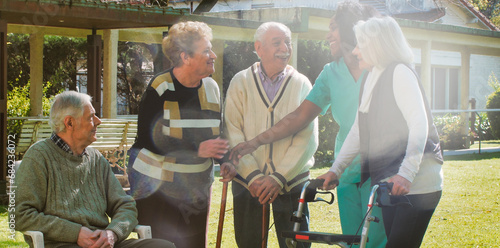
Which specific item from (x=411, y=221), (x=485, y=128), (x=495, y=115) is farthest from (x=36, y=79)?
(x=485, y=128)

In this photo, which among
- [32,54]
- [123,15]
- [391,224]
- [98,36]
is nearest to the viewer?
[391,224]

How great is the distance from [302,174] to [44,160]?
1.52 m

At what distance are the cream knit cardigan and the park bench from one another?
6.10m

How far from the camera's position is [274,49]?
158 inches

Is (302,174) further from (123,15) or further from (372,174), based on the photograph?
(123,15)

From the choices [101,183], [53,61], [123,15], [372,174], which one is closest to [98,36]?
[123,15]

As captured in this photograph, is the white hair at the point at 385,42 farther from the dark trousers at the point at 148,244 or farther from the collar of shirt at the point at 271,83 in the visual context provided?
the dark trousers at the point at 148,244

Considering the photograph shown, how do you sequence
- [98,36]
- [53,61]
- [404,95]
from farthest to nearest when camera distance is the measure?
1. [53,61]
2. [98,36]
3. [404,95]

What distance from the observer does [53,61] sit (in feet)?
56.6

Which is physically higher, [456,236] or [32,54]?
[32,54]

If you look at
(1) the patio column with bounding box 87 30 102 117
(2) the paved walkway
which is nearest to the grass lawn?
(1) the patio column with bounding box 87 30 102 117

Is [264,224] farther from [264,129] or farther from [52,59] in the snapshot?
[52,59]

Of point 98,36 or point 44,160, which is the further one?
point 98,36

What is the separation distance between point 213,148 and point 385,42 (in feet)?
4.14
